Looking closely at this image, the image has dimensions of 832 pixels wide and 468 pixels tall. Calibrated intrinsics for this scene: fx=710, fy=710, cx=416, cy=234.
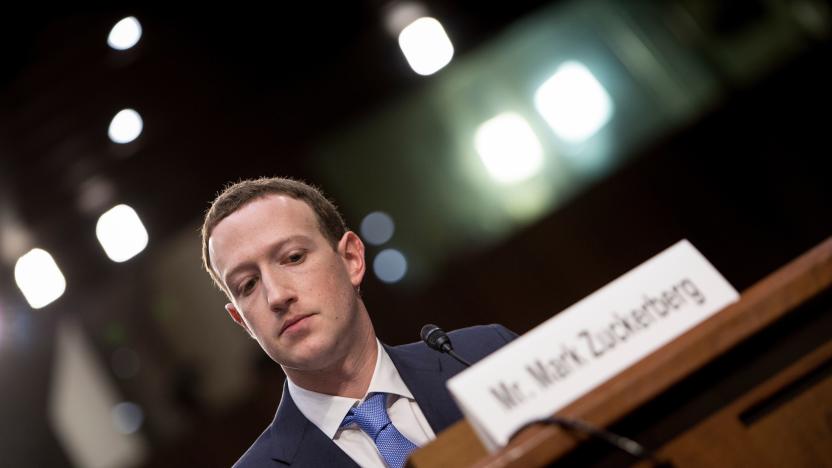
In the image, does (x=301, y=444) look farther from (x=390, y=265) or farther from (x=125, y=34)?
(x=125, y=34)

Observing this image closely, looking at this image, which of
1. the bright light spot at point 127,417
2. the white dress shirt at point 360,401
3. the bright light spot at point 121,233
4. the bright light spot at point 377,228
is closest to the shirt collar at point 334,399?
the white dress shirt at point 360,401

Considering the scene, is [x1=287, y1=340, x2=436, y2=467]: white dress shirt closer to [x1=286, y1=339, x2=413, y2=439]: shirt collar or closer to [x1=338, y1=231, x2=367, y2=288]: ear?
[x1=286, y1=339, x2=413, y2=439]: shirt collar

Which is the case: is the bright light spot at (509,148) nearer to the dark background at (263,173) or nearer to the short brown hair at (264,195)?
the dark background at (263,173)

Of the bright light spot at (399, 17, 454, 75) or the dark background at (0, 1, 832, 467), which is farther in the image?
the bright light spot at (399, 17, 454, 75)

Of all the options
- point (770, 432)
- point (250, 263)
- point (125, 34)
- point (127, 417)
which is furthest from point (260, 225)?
point (127, 417)

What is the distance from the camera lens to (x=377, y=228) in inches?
131

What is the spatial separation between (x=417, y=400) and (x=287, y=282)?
32cm

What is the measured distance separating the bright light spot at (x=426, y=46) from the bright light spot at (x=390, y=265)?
0.93 m

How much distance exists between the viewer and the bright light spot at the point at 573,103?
3.53 metres

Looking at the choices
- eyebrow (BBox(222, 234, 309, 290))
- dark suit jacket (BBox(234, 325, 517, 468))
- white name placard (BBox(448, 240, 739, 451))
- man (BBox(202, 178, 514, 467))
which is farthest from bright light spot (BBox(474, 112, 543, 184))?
white name placard (BBox(448, 240, 739, 451))

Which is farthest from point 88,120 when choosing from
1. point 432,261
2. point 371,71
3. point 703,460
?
point 703,460

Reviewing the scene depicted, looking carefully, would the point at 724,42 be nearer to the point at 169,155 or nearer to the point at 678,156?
the point at 678,156

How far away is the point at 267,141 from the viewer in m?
3.31

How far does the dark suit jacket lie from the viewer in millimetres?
1216
